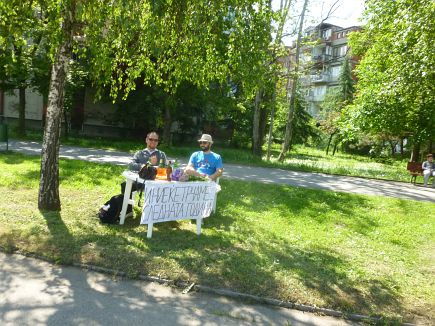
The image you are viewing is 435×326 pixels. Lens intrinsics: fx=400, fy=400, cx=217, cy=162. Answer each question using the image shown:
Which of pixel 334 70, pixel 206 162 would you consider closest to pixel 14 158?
pixel 206 162

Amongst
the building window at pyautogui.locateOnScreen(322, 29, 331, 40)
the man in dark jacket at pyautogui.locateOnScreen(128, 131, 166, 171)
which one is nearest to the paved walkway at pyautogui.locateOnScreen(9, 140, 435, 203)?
the man in dark jacket at pyautogui.locateOnScreen(128, 131, 166, 171)

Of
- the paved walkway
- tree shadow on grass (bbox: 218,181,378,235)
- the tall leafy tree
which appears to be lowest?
tree shadow on grass (bbox: 218,181,378,235)

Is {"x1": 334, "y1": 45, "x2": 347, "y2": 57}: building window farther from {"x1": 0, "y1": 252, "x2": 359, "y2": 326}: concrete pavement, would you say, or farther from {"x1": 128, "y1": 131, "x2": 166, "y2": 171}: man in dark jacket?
{"x1": 0, "y1": 252, "x2": 359, "y2": 326}: concrete pavement

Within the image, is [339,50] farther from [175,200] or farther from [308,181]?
[175,200]

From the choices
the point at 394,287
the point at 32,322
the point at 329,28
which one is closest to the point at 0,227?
the point at 32,322

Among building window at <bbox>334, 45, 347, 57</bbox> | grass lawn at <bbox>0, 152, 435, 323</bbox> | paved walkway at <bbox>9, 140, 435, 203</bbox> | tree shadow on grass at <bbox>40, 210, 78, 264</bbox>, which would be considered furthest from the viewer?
building window at <bbox>334, 45, 347, 57</bbox>

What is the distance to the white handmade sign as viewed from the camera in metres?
5.80

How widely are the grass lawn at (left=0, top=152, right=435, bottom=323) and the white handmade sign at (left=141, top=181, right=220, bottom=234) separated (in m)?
0.33

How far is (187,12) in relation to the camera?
575 cm

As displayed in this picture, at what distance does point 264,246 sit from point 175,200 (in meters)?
1.54

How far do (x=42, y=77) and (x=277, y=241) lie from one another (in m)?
16.7

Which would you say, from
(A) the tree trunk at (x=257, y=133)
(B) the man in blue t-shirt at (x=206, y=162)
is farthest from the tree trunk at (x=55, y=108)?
(A) the tree trunk at (x=257, y=133)

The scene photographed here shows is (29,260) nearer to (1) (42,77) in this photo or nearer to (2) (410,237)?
(2) (410,237)

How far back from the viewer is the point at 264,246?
6152 millimetres
